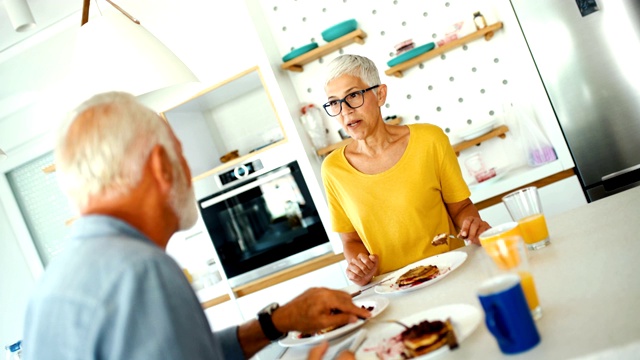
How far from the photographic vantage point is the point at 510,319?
0.85m

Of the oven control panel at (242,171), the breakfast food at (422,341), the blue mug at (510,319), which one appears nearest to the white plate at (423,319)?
the breakfast food at (422,341)

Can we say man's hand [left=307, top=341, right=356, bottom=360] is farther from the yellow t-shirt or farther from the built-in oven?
the built-in oven

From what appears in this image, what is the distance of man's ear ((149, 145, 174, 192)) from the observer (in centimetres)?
98

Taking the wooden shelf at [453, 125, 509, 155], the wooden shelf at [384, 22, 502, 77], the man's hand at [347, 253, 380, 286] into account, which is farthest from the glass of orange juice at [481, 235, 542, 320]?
the wooden shelf at [384, 22, 502, 77]

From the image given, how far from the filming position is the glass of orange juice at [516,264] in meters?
0.96

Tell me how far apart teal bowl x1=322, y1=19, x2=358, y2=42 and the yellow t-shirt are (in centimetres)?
155

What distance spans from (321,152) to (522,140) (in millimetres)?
1154

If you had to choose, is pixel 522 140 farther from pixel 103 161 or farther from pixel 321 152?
pixel 103 161

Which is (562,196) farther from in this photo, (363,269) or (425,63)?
(363,269)

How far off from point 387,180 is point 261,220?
174 centimetres

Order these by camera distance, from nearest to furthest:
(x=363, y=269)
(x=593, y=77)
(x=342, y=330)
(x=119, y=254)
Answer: (x=119, y=254)
(x=342, y=330)
(x=363, y=269)
(x=593, y=77)

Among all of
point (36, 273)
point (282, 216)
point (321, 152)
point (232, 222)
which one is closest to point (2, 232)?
point (36, 273)

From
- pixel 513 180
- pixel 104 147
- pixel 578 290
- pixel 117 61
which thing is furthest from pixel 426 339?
pixel 513 180

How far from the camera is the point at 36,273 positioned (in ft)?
14.5
